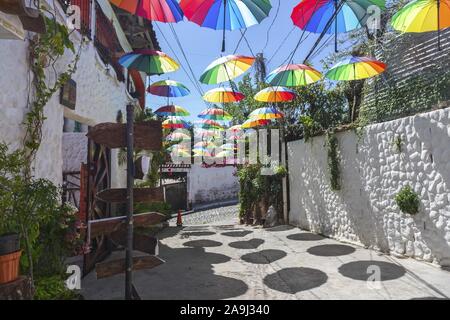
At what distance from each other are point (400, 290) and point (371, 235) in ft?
8.48

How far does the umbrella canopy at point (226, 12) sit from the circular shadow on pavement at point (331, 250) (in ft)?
15.9

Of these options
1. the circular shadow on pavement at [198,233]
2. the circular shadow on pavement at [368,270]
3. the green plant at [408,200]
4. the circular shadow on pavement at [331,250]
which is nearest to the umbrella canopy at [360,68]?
the green plant at [408,200]

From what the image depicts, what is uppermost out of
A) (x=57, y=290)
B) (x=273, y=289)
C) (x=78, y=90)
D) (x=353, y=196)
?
(x=78, y=90)

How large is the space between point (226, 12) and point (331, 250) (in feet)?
17.7

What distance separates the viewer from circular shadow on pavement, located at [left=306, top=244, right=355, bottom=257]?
6956mm

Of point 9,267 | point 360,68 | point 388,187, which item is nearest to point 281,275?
point 388,187

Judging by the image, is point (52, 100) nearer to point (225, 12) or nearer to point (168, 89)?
point (225, 12)

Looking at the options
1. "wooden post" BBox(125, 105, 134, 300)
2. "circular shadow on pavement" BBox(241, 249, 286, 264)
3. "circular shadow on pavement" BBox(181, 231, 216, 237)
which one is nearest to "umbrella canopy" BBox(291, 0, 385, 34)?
"wooden post" BBox(125, 105, 134, 300)

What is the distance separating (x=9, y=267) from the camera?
3078mm

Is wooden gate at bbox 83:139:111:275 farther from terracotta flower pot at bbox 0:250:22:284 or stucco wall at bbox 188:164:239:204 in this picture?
stucco wall at bbox 188:164:239:204

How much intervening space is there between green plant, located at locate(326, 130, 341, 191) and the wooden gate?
17.7 ft
